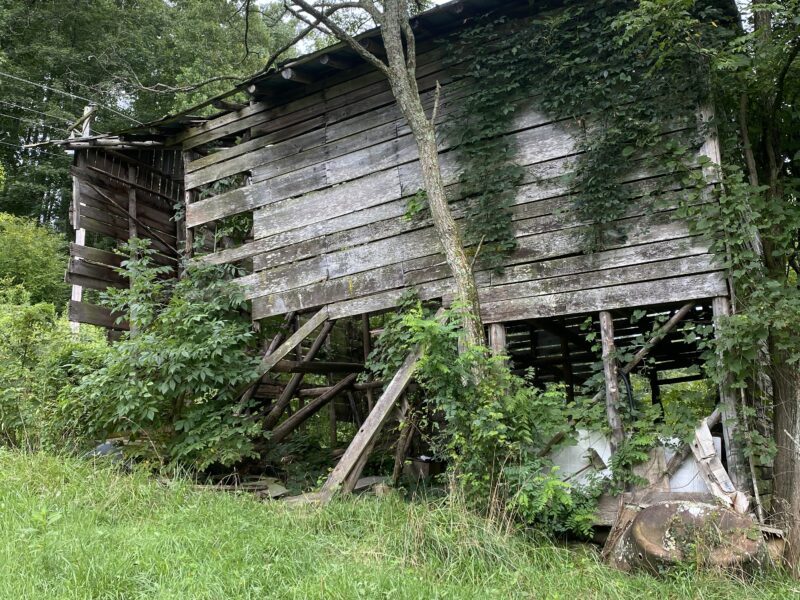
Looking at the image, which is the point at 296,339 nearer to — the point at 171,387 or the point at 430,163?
the point at 171,387

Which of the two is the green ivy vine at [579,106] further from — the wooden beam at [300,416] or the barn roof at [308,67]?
the wooden beam at [300,416]

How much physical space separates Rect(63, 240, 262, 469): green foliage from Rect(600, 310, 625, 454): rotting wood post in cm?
387

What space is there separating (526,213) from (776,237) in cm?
230

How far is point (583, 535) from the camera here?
5.62 metres

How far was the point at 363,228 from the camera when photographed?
7.53 meters

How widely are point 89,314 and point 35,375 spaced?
2.35m

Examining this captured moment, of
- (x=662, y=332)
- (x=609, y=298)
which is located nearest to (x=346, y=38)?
(x=609, y=298)

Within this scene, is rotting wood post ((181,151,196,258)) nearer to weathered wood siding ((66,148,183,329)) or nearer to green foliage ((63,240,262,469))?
green foliage ((63,240,262,469))

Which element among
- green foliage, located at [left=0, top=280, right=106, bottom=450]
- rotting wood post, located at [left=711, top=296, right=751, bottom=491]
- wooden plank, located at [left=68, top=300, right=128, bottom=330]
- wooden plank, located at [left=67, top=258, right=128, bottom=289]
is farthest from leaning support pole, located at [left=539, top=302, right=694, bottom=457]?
wooden plank, located at [left=67, top=258, right=128, bottom=289]

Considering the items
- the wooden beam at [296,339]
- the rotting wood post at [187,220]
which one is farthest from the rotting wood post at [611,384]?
the rotting wood post at [187,220]

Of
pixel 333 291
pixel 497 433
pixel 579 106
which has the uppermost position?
pixel 579 106

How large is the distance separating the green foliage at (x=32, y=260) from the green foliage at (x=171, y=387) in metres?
10.4

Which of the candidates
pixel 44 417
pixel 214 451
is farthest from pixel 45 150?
pixel 214 451

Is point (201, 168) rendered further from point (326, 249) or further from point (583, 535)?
point (583, 535)
